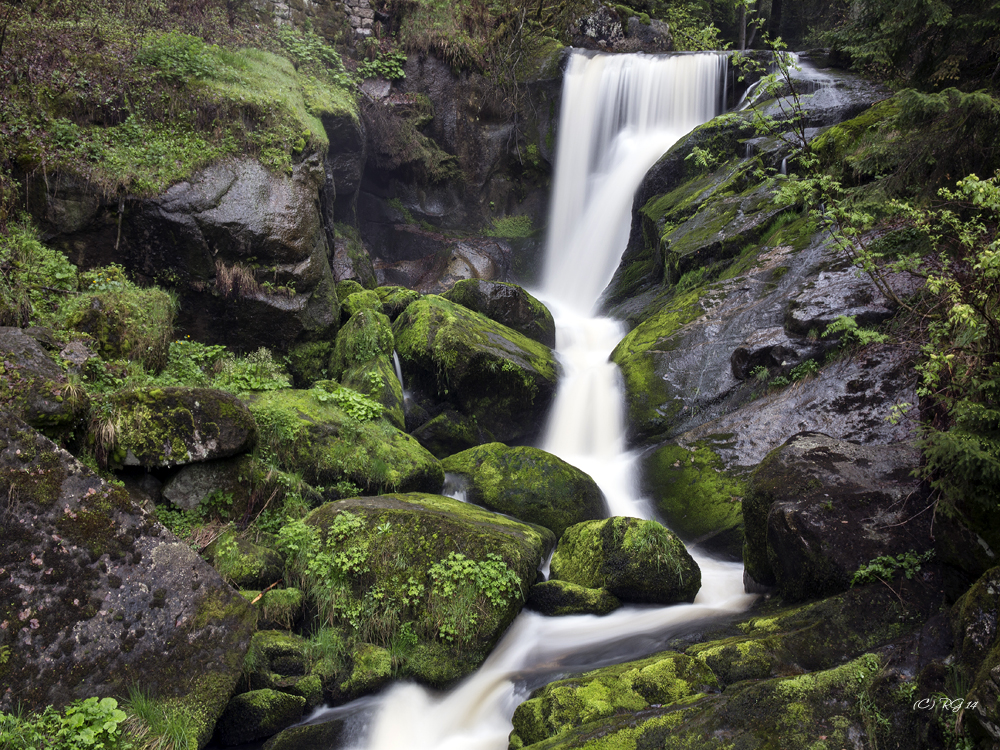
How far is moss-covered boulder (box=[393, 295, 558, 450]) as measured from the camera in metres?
8.96

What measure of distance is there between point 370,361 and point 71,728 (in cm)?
606

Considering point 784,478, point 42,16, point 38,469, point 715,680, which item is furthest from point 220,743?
point 42,16

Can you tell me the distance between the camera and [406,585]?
5176 millimetres

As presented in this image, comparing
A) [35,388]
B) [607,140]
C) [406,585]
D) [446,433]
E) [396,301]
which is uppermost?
[607,140]

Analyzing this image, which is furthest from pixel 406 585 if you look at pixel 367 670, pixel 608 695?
pixel 608 695

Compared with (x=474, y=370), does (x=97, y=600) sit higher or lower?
higher

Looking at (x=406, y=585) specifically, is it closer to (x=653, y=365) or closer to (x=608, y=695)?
(x=608, y=695)

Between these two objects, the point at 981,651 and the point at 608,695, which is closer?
the point at 981,651

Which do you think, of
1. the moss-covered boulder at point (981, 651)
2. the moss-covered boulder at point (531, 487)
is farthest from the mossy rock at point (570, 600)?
the moss-covered boulder at point (981, 651)

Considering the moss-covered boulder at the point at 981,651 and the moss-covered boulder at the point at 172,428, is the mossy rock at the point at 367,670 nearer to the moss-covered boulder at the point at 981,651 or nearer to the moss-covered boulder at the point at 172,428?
the moss-covered boulder at the point at 172,428

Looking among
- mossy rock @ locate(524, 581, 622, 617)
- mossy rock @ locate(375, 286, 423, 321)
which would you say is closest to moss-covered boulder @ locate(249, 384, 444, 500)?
mossy rock @ locate(524, 581, 622, 617)

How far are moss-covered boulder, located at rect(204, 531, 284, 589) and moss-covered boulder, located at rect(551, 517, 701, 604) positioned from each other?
2.87 m

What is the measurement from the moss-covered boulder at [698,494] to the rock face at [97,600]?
506cm

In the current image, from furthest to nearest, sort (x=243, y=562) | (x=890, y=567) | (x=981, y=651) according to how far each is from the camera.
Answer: (x=243, y=562), (x=890, y=567), (x=981, y=651)
